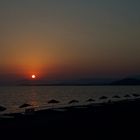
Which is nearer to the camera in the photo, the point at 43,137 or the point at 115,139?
the point at 115,139

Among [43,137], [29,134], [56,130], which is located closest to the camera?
[43,137]

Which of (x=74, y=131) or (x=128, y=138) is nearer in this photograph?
(x=128, y=138)

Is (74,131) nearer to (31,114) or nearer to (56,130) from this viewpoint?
(56,130)

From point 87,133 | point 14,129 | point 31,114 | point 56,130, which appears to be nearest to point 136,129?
point 87,133

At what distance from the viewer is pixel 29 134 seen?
22.4 metres

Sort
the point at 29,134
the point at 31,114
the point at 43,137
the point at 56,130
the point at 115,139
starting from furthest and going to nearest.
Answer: the point at 31,114 → the point at 56,130 → the point at 29,134 → the point at 43,137 → the point at 115,139

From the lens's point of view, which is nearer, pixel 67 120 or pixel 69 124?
pixel 69 124

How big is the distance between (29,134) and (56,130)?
264 centimetres

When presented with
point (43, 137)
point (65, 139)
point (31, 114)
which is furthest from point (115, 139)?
point (31, 114)

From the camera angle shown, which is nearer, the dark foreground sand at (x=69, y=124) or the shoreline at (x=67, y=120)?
the dark foreground sand at (x=69, y=124)

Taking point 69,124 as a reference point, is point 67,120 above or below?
above

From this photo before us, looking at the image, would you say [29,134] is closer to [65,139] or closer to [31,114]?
[65,139]

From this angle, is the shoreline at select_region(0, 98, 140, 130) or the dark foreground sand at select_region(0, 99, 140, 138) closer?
the dark foreground sand at select_region(0, 99, 140, 138)

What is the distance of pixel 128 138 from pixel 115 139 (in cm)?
70
